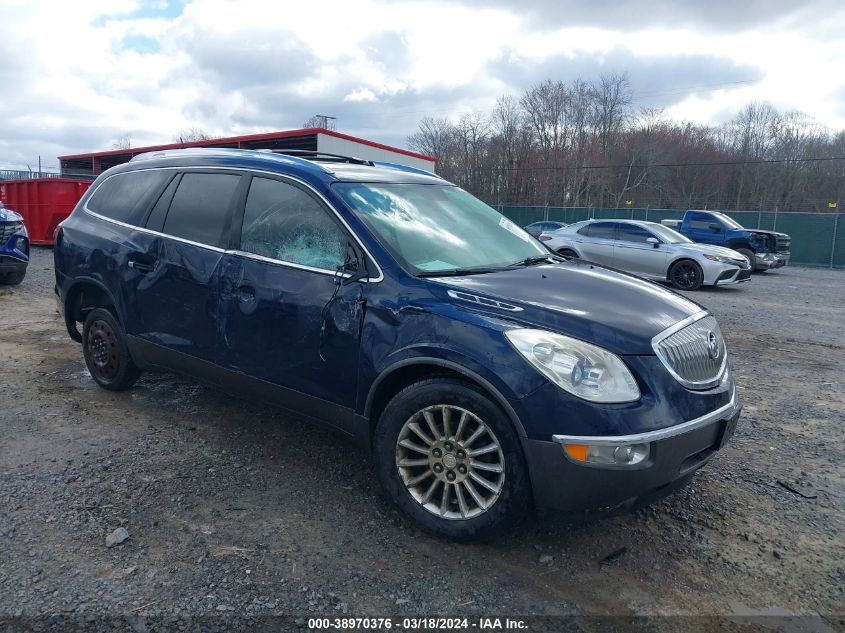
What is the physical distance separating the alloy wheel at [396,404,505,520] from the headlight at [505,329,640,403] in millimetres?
387

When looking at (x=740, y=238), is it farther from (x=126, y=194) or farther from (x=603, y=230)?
(x=126, y=194)

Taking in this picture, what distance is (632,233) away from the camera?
14258mm

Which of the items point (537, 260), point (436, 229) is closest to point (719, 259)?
point (537, 260)

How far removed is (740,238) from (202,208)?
17865 millimetres

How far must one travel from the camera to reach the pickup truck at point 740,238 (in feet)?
60.2

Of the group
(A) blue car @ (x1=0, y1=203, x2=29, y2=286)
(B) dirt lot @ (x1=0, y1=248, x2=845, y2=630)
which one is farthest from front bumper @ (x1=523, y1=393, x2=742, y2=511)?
(A) blue car @ (x1=0, y1=203, x2=29, y2=286)

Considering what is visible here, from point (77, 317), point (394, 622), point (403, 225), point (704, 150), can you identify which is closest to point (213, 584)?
point (394, 622)

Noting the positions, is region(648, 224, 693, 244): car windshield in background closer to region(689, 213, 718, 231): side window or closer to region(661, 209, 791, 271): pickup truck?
region(661, 209, 791, 271): pickup truck

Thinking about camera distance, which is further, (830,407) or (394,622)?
(830,407)

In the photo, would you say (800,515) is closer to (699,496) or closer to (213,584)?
(699,496)

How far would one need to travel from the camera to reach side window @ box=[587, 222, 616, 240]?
47.3 ft

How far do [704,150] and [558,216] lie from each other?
105ft

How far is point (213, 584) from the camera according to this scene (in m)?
2.67

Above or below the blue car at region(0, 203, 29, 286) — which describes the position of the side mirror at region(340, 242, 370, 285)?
above
